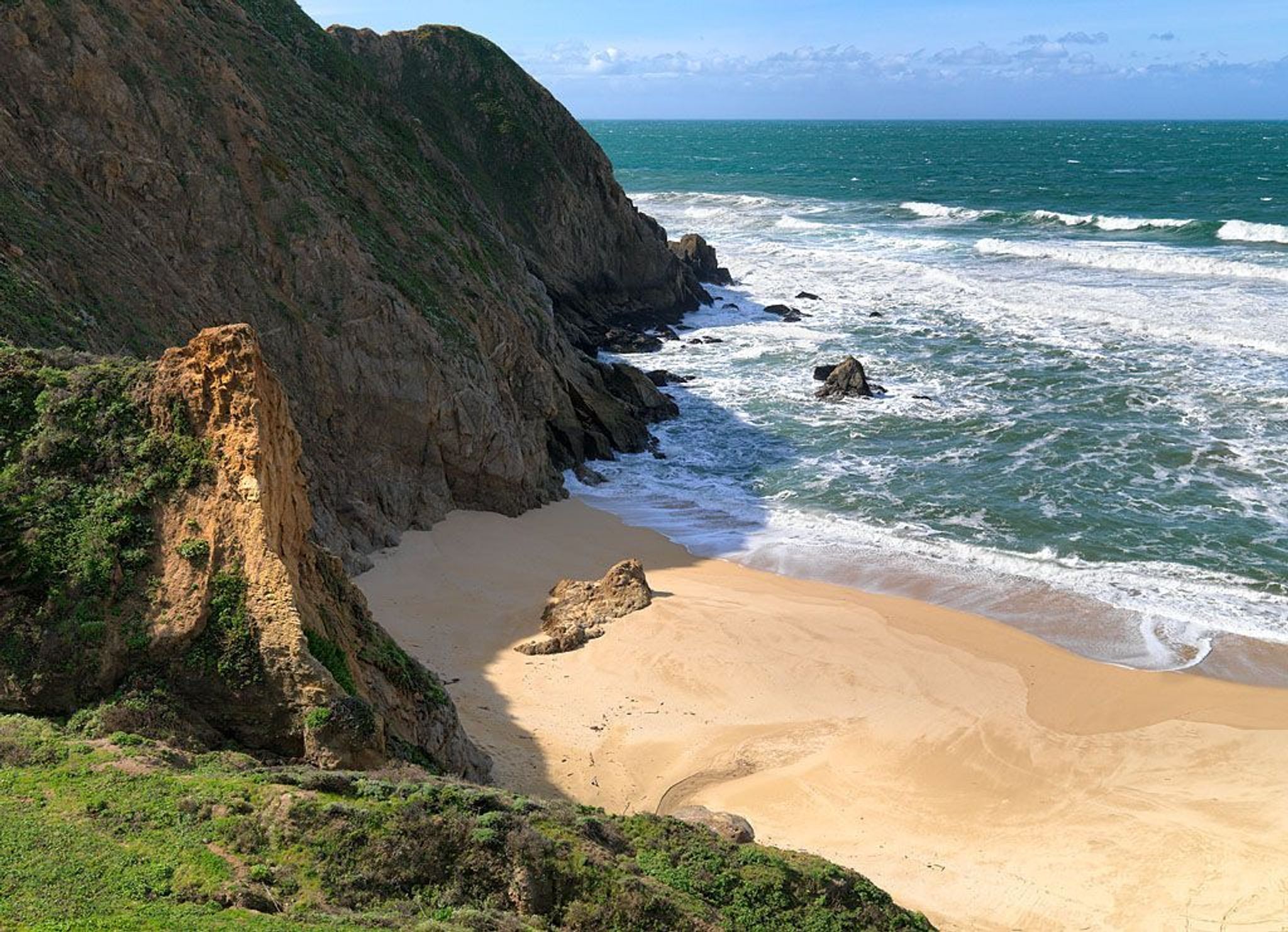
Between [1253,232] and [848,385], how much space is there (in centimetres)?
3976

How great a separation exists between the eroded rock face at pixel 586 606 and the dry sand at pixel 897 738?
0.96 feet

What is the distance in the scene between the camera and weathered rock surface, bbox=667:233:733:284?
170 feet

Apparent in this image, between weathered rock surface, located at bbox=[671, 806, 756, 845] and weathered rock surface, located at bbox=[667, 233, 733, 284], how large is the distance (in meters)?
40.1

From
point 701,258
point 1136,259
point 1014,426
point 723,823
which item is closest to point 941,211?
point 1136,259

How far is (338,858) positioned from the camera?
8742mm

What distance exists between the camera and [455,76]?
157ft

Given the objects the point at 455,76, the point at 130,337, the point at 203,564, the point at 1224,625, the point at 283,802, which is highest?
the point at 455,76

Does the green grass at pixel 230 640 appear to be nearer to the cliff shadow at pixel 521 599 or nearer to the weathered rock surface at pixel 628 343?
the cliff shadow at pixel 521 599

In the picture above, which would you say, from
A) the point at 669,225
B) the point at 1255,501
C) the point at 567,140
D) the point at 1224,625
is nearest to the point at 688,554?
the point at 1224,625

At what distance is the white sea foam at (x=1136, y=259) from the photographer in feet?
172

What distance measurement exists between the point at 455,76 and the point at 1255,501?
35.0m

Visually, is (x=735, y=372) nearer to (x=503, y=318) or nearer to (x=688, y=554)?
(x=503, y=318)

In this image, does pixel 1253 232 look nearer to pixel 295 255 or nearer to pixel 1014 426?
pixel 1014 426

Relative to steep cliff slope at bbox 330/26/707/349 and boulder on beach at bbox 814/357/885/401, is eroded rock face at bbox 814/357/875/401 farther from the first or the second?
steep cliff slope at bbox 330/26/707/349
